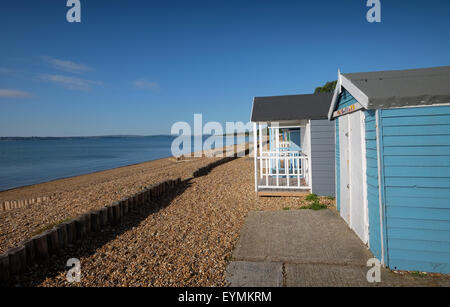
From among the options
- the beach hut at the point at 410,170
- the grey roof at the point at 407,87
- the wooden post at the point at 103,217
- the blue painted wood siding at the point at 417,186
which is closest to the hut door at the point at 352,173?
the beach hut at the point at 410,170

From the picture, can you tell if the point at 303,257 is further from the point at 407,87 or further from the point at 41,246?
the point at 41,246

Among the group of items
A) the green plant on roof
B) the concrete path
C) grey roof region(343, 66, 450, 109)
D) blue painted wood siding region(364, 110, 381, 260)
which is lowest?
the concrete path

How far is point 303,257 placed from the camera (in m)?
4.13

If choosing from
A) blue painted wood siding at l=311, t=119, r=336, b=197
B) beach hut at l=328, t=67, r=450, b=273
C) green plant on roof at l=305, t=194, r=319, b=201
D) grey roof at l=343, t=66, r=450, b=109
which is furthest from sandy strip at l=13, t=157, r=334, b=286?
grey roof at l=343, t=66, r=450, b=109

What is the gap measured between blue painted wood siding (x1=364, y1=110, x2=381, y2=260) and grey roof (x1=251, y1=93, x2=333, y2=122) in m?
Answer: 4.05

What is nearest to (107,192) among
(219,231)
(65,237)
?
(65,237)

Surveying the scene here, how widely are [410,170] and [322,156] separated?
475 cm

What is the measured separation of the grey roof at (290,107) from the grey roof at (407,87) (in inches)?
145

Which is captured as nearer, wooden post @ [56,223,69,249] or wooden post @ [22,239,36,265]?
wooden post @ [22,239,36,265]

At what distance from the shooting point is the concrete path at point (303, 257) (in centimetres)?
345

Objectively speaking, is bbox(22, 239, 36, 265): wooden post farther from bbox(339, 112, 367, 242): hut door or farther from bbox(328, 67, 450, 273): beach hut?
bbox(339, 112, 367, 242): hut door

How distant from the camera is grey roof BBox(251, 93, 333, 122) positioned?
327 inches
